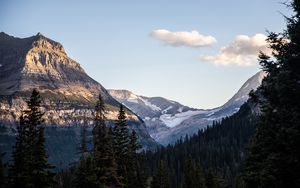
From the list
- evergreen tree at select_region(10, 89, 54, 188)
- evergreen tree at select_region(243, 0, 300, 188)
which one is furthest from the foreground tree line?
evergreen tree at select_region(243, 0, 300, 188)

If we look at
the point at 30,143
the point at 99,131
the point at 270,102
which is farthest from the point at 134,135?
the point at 270,102

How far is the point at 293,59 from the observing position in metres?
22.7

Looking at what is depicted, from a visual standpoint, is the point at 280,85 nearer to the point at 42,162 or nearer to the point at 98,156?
the point at 42,162

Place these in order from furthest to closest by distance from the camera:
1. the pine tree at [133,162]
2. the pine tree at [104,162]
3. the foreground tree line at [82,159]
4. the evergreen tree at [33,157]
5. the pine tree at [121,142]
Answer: the pine tree at [133,162] < the pine tree at [121,142] < the pine tree at [104,162] < the foreground tree line at [82,159] < the evergreen tree at [33,157]

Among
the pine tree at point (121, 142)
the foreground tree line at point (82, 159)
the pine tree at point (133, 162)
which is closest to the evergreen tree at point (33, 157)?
the foreground tree line at point (82, 159)

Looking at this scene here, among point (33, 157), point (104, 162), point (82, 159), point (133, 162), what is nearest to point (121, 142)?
point (133, 162)

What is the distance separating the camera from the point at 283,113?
21.9m

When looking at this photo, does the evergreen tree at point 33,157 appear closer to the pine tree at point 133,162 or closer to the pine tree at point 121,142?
the pine tree at point 121,142

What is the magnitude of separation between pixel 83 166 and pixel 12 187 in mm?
8831

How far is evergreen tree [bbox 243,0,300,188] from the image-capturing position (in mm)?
21156

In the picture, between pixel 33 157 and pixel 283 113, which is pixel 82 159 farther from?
pixel 283 113

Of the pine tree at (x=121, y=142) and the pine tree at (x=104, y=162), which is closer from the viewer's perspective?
the pine tree at (x=104, y=162)

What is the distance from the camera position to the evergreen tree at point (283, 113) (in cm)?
2116

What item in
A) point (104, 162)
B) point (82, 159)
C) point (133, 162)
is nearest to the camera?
point (104, 162)
